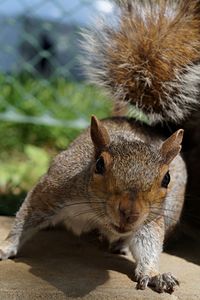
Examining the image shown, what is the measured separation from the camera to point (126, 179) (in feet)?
5.22

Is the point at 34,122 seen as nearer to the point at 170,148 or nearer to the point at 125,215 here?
the point at 170,148

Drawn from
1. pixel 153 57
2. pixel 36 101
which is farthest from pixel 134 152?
pixel 36 101

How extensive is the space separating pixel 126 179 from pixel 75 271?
12.6 inches

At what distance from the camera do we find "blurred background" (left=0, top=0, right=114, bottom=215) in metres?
2.88

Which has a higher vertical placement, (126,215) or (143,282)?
(126,215)

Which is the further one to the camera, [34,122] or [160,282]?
[34,122]

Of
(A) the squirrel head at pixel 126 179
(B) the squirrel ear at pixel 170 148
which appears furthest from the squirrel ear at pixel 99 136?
(B) the squirrel ear at pixel 170 148

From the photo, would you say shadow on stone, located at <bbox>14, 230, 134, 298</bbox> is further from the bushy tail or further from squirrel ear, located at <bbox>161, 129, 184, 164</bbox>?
the bushy tail

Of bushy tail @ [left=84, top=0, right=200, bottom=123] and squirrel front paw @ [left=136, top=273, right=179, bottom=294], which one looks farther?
bushy tail @ [left=84, top=0, right=200, bottom=123]

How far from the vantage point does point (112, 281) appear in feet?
5.73

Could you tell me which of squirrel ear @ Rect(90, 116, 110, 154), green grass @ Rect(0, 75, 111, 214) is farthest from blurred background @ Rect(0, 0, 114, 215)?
squirrel ear @ Rect(90, 116, 110, 154)

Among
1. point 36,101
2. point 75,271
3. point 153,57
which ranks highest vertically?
point 36,101

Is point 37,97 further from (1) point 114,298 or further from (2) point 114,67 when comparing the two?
(1) point 114,298

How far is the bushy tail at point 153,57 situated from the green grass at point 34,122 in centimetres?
38
